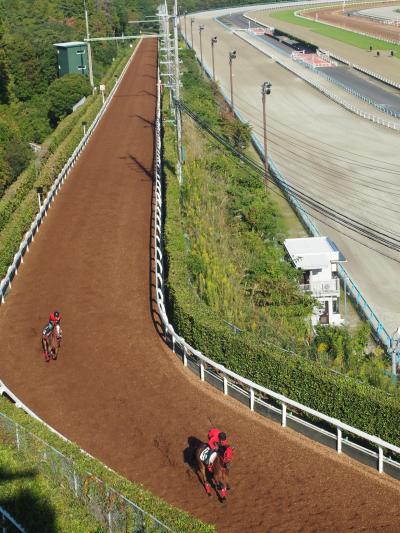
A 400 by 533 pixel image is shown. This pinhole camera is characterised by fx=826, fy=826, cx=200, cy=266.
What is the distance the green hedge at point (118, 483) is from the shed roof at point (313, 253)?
14167mm

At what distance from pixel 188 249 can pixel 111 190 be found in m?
9.74

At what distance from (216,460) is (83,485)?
1.90 meters

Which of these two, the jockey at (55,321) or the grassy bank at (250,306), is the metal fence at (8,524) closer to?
the grassy bank at (250,306)

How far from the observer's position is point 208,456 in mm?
11812

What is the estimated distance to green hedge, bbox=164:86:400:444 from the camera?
43.9ft

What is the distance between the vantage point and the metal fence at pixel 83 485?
10.4 meters

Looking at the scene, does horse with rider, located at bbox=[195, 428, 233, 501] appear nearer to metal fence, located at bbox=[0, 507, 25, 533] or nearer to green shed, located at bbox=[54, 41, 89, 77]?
metal fence, located at bbox=[0, 507, 25, 533]

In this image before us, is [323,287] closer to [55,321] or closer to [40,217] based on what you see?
[40,217]

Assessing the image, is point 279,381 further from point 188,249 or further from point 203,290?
point 188,249

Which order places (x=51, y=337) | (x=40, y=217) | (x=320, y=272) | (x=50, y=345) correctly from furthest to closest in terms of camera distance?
1. (x=40, y=217)
2. (x=320, y=272)
3. (x=51, y=337)
4. (x=50, y=345)

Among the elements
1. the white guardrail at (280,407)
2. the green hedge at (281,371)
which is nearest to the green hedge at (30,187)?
the green hedge at (281,371)

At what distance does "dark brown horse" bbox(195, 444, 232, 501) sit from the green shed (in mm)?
56909

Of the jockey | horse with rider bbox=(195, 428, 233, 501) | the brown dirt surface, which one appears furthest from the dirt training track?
the brown dirt surface

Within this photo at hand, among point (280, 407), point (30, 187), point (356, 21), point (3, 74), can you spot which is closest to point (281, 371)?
point (280, 407)
